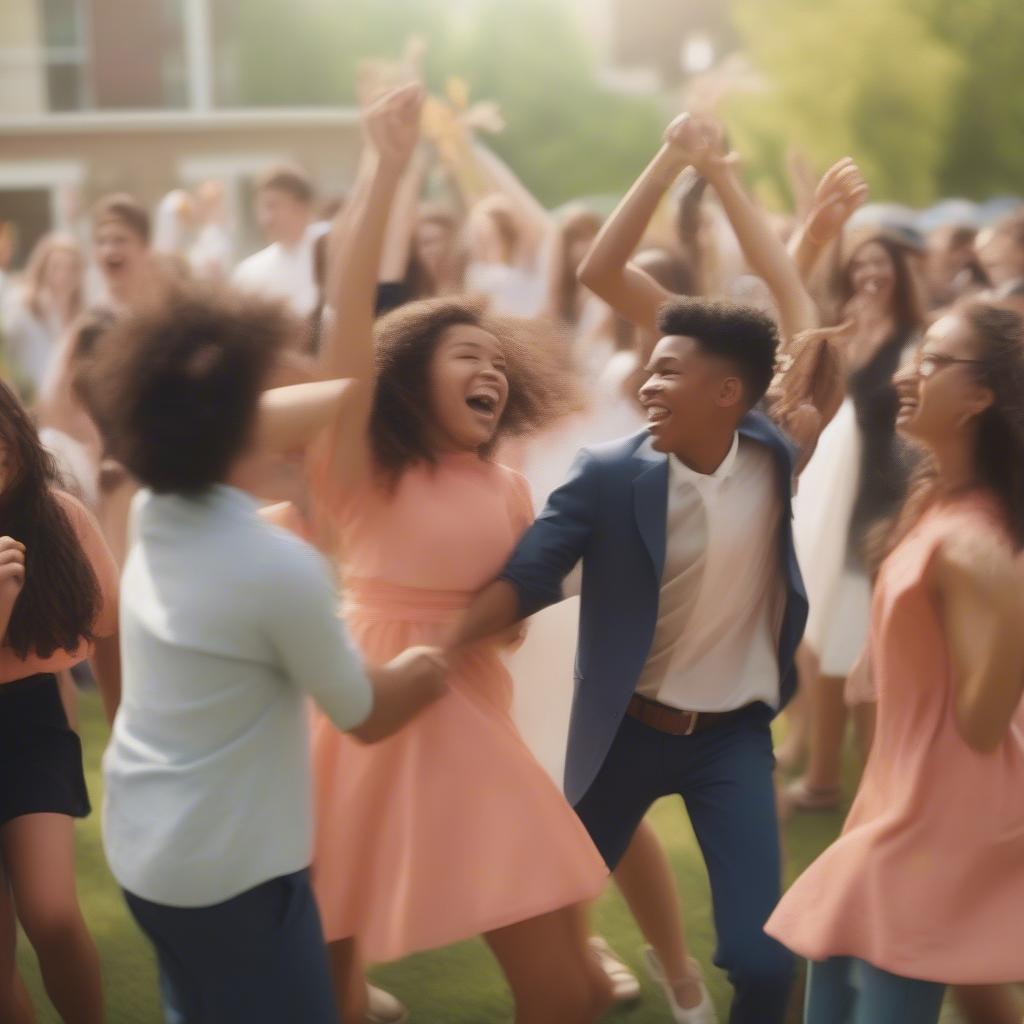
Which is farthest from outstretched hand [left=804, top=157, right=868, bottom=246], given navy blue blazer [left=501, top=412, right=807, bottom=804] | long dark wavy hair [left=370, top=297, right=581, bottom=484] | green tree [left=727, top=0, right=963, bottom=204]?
green tree [left=727, top=0, right=963, bottom=204]

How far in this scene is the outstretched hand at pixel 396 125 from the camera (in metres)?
3.33

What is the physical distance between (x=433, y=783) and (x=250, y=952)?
2.10ft

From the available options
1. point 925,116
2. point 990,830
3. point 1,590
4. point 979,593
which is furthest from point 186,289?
point 925,116

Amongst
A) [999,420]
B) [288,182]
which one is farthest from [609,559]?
[288,182]

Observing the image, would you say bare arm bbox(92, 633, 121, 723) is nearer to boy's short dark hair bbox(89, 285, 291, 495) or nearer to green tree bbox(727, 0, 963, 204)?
boy's short dark hair bbox(89, 285, 291, 495)

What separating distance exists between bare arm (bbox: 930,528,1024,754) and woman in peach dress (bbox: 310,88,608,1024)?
0.79 metres

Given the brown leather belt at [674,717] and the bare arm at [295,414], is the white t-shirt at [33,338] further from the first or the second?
the bare arm at [295,414]

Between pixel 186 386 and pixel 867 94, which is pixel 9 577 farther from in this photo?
pixel 867 94

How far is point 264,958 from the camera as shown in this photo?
2.51 m

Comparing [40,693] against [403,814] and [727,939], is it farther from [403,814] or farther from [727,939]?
[727,939]

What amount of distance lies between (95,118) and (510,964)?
3564 cm

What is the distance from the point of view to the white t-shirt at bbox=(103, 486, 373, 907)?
2.42 m

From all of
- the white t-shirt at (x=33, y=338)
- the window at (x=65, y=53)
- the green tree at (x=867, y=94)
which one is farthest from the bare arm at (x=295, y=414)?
the window at (x=65, y=53)

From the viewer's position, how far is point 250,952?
8.22 ft
